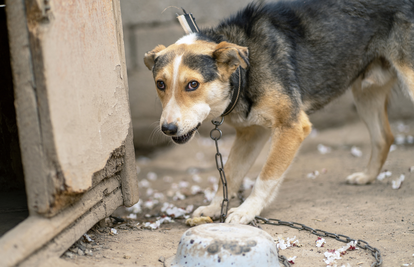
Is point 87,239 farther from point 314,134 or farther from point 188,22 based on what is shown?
point 314,134

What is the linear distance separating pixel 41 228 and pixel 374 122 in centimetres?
345

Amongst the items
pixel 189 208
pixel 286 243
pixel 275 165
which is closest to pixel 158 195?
pixel 189 208

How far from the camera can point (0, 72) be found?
3025mm

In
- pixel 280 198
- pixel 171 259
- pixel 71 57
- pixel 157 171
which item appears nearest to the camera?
pixel 71 57

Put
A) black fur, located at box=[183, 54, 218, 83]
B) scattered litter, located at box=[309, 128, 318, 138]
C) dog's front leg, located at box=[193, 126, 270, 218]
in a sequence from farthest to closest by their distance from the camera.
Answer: scattered litter, located at box=[309, 128, 318, 138], dog's front leg, located at box=[193, 126, 270, 218], black fur, located at box=[183, 54, 218, 83]

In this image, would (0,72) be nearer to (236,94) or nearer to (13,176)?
(13,176)

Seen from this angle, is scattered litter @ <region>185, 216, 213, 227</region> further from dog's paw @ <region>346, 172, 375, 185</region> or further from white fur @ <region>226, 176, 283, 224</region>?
dog's paw @ <region>346, 172, 375, 185</region>

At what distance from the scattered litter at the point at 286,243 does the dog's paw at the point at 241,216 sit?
1.23 feet

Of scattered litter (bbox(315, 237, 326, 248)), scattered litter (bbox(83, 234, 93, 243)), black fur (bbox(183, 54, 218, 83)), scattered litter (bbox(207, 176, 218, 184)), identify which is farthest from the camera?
scattered litter (bbox(207, 176, 218, 184))

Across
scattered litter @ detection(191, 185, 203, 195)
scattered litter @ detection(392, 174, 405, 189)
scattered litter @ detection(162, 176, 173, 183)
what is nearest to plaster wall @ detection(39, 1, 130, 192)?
scattered litter @ detection(191, 185, 203, 195)

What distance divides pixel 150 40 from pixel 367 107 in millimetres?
3234

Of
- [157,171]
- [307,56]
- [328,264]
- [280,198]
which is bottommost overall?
[157,171]

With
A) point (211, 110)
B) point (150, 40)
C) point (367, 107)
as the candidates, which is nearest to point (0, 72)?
point (211, 110)

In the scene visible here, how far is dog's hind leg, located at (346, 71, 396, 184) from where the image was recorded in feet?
13.4
